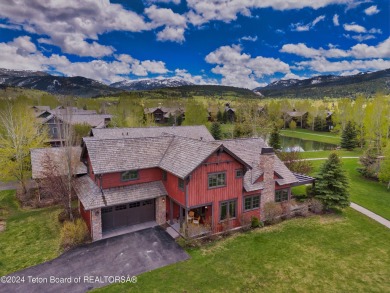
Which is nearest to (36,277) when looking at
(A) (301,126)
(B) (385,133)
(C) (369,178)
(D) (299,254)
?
(D) (299,254)

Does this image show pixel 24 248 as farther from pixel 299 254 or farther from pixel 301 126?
pixel 301 126

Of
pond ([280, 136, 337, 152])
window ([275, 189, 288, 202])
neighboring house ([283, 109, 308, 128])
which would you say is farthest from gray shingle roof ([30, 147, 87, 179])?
neighboring house ([283, 109, 308, 128])

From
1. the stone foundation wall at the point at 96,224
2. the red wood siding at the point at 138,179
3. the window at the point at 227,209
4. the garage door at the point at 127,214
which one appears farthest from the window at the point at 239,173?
the stone foundation wall at the point at 96,224

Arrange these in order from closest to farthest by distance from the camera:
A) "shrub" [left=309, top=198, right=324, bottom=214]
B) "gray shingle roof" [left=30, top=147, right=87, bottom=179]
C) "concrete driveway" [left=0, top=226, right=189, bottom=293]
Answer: "concrete driveway" [left=0, top=226, right=189, bottom=293] < "gray shingle roof" [left=30, top=147, right=87, bottom=179] < "shrub" [left=309, top=198, right=324, bottom=214]

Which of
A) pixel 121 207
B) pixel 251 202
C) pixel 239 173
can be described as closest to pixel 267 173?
pixel 251 202

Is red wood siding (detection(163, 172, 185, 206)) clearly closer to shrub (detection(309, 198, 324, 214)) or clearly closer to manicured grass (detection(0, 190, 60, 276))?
manicured grass (detection(0, 190, 60, 276))

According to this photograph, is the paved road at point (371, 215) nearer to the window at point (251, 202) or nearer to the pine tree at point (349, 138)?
the window at point (251, 202)
